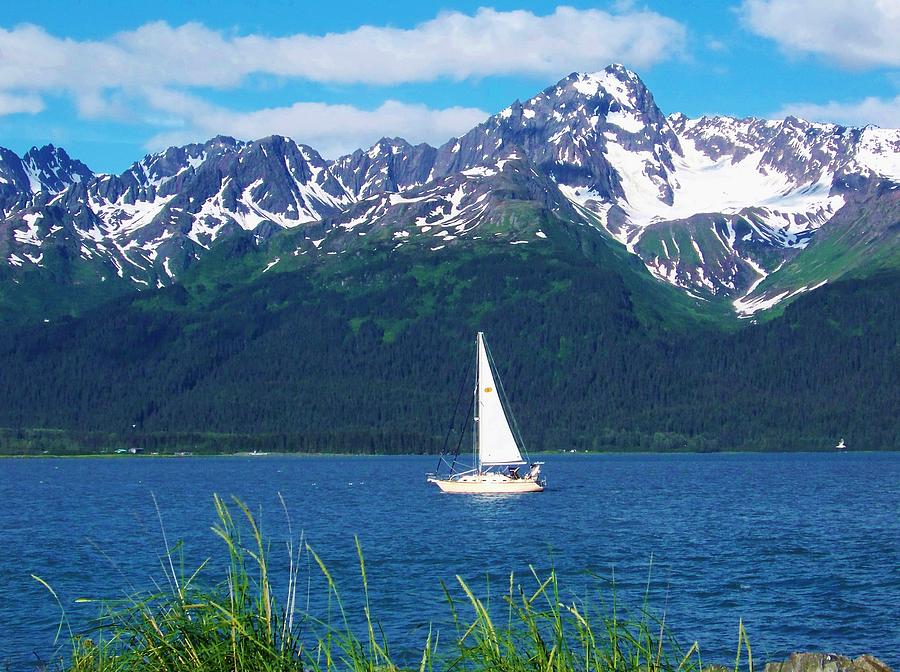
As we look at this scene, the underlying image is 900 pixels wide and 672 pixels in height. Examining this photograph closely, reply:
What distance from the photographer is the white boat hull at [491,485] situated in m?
140

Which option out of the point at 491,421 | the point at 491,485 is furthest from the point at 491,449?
the point at 491,485

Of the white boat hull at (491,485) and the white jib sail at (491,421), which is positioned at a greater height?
the white jib sail at (491,421)

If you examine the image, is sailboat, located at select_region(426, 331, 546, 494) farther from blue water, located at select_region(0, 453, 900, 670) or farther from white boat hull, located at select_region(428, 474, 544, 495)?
blue water, located at select_region(0, 453, 900, 670)

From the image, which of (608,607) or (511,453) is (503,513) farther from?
(608,607)

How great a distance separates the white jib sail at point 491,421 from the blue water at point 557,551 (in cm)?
632

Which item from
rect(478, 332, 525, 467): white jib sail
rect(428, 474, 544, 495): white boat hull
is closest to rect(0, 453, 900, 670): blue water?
rect(428, 474, 544, 495): white boat hull

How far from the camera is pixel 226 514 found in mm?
14336

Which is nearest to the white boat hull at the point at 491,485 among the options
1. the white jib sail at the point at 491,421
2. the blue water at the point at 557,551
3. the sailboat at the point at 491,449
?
the sailboat at the point at 491,449

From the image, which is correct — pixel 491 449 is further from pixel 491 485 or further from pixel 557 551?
pixel 557 551

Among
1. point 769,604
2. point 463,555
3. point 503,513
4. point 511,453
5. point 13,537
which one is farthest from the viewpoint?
point 511,453

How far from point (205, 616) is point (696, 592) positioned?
49.4 metres

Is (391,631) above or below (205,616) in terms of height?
below

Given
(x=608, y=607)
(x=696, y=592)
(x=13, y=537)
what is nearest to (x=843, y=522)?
(x=696, y=592)

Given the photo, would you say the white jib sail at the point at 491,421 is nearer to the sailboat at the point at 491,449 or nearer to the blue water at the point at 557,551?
the sailboat at the point at 491,449
